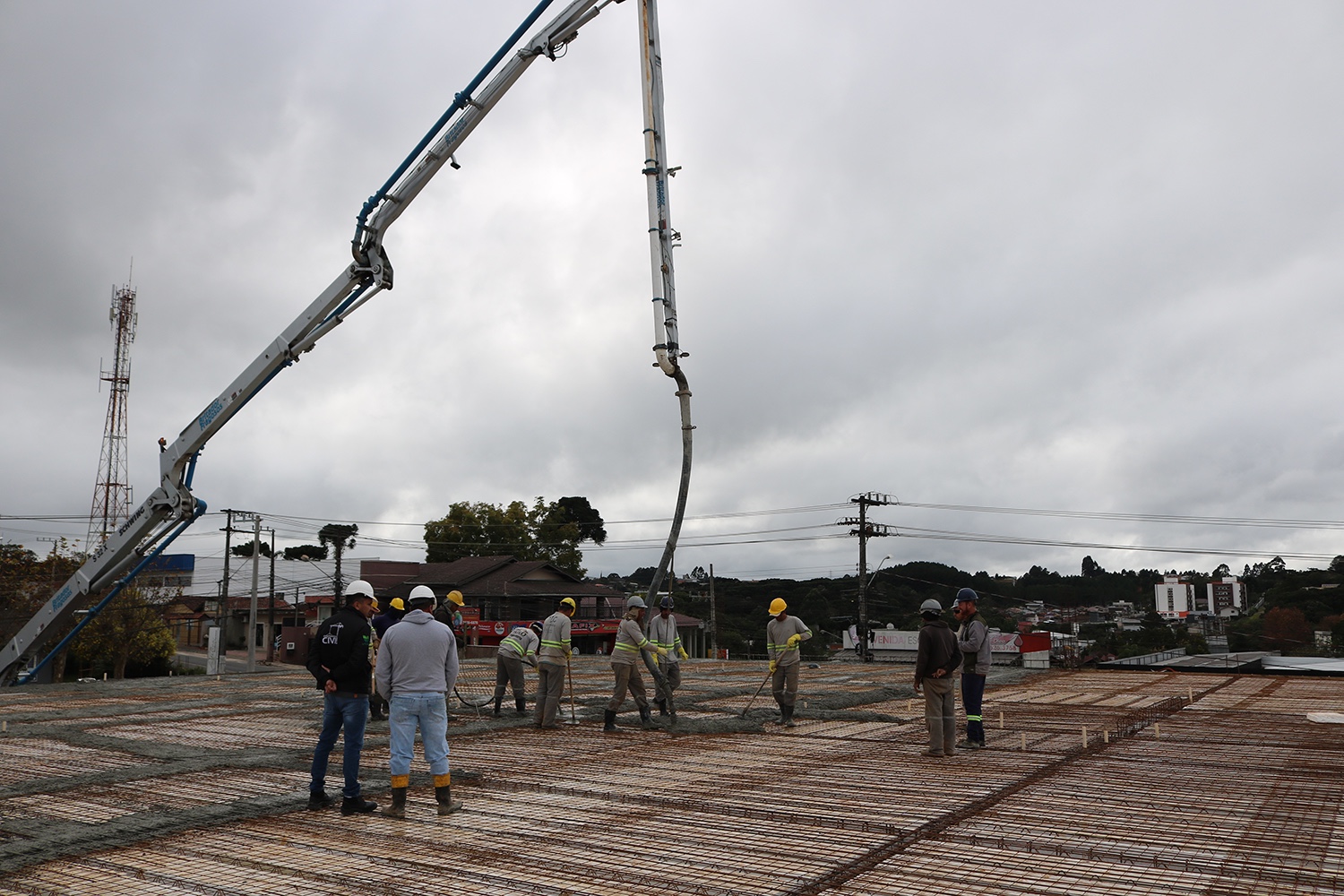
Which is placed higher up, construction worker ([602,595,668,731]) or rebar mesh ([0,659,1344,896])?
construction worker ([602,595,668,731])

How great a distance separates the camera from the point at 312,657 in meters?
6.48

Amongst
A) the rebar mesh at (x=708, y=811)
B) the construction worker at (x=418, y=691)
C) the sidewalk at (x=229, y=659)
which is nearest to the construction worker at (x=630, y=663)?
the rebar mesh at (x=708, y=811)

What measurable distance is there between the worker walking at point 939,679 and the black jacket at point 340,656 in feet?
16.0

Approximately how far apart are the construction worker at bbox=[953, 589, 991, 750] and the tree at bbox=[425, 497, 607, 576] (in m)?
46.6

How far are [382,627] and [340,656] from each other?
410 cm

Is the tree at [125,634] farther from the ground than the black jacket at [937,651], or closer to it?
closer to it

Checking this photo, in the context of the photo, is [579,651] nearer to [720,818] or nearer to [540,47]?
[540,47]

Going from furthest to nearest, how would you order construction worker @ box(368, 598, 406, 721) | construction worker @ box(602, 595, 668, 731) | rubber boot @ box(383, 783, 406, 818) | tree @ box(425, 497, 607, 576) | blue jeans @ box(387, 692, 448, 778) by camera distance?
tree @ box(425, 497, 607, 576), construction worker @ box(602, 595, 668, 731), construction worker @ box(368, 598, 406, 721), blue jeans @ box(387, 692, 448, 778), rubber boot @ box(383, 783, 406, 818)

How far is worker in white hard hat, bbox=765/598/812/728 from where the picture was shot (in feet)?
35.4

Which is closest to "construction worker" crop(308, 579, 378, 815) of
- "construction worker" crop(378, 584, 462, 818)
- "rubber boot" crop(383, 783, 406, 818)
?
"construction worker" crop(378, 584, 462, 818)

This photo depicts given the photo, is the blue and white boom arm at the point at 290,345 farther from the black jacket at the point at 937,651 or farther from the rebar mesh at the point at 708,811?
the black jacket at the point at 937,651

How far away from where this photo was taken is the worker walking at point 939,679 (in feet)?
27.8

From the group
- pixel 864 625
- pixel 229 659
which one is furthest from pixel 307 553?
pixel 864 625

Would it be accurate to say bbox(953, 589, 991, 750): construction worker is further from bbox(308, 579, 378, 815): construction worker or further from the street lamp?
the street lamp
